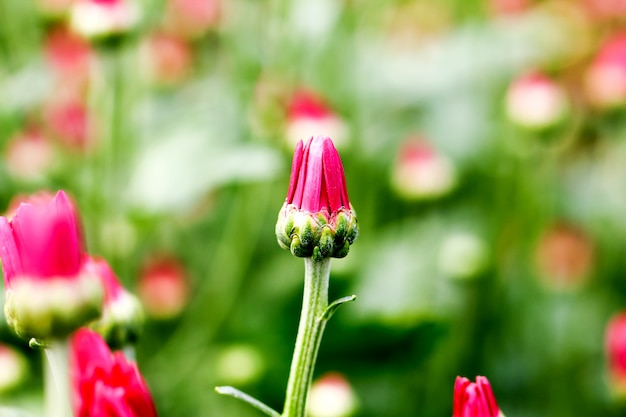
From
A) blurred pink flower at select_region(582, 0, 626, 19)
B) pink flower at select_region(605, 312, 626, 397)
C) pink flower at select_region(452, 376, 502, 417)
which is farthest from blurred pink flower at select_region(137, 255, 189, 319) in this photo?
blurred pink flower at select_region(582, 0, 626, 19)

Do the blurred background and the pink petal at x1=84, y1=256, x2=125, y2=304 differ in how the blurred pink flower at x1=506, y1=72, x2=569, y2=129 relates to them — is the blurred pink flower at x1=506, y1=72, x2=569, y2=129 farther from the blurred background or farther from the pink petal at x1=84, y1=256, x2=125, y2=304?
the pink petal at x1=84, y1=256, x2=125, y2=304

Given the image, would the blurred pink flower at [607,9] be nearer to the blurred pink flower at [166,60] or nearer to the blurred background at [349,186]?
the blurred background at [349,186]

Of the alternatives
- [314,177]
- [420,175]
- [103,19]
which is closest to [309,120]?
[420,175]

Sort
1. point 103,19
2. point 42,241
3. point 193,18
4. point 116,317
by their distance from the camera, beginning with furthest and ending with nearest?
point 193,18 < point 103,19 < point 116,317 < point 42,241

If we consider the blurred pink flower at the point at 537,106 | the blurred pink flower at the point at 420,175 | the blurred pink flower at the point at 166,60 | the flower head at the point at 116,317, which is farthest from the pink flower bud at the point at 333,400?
the blurred pink flower at the point at 166,60

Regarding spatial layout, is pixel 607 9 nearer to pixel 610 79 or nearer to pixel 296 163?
pixel 610 79

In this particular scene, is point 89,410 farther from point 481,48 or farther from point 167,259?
point 481,48

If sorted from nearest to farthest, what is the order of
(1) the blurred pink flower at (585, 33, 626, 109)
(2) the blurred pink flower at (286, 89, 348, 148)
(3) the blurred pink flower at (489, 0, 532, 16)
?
(2) the blurred pink flower at (286, 89, 348, 148), (1) the blurred pink flower at (585, 33, 626, 109), (3) the blurred pink flower at (489, 0, 532, 16)
